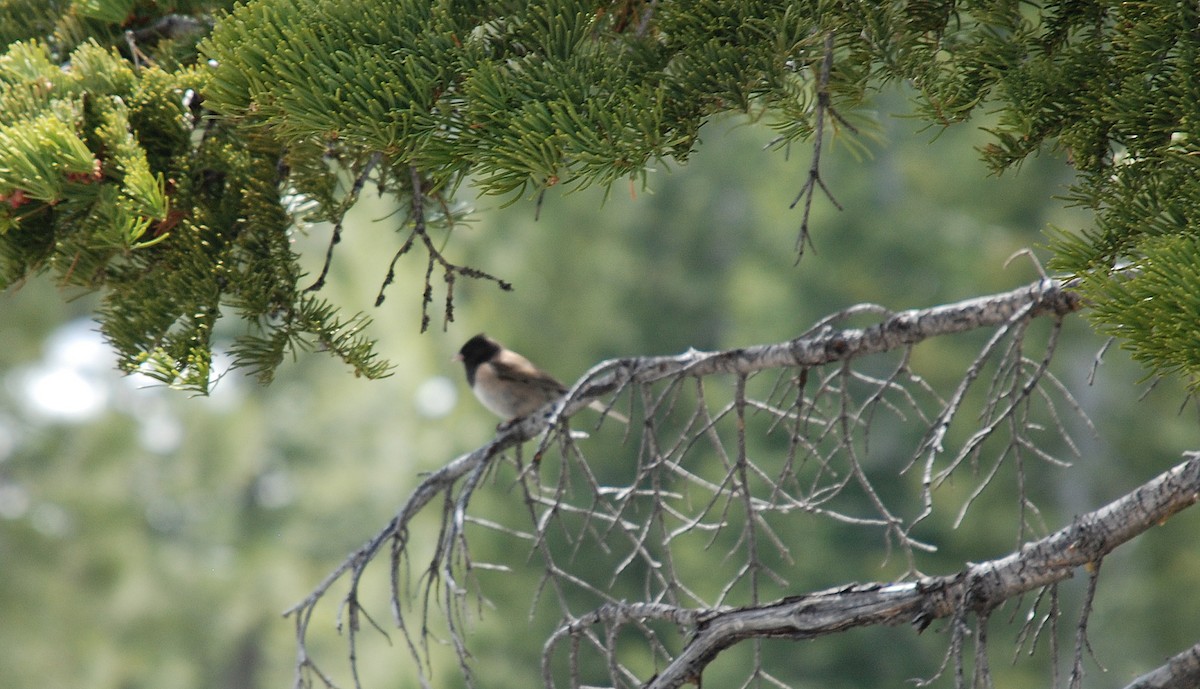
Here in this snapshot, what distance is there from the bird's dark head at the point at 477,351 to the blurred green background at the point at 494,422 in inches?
148

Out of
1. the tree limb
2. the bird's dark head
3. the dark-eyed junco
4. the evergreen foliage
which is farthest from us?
the bird's dark head

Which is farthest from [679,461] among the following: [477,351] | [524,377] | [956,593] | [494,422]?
[494,422]

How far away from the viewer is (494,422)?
9938mm

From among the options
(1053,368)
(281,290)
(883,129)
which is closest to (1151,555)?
(1053,368)

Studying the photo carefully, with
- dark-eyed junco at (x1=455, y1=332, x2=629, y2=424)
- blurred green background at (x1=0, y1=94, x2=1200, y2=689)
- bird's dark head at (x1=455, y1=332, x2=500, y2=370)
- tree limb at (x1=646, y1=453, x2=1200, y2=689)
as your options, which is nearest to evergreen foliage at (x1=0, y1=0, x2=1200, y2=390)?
tree limb at (x1=646, y1=453, x2=1200, y2=689)

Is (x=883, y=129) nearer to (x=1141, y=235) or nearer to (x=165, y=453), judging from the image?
(x=1141, y=235)

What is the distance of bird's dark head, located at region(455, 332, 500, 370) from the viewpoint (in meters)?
4.77

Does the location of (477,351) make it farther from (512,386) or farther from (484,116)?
(484,116)

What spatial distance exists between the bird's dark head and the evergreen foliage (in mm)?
2977

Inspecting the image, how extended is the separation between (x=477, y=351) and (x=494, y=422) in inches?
204

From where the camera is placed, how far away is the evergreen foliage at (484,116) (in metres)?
1.28

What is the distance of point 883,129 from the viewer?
1.87 m

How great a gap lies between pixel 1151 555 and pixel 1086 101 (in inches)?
367

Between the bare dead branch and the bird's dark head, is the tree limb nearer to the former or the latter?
the bare dead branch
